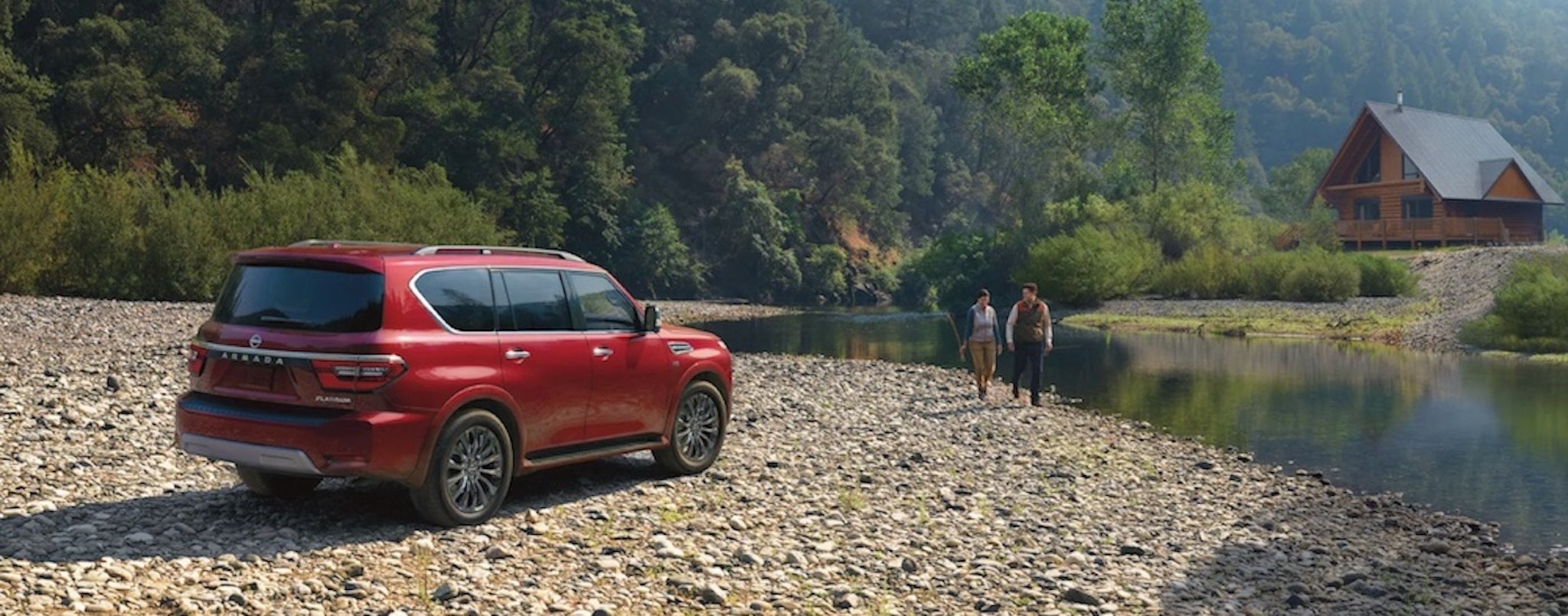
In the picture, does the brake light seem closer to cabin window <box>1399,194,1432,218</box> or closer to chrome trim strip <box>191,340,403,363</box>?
chrome trim strip <box>191,340,403,363</box>

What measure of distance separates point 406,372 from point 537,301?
1.82m

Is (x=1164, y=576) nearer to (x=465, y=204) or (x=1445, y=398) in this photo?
(x=1445, y=398)

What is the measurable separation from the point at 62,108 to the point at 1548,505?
5547 cm

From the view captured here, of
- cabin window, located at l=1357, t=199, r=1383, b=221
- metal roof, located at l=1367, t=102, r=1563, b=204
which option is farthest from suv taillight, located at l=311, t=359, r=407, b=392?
cabin window, located at l=1357, t=199, r=1383, b=221

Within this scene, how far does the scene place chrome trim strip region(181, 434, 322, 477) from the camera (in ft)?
30.6

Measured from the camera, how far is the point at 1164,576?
1091 centimetres

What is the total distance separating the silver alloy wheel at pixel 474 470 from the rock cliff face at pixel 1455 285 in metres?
39.1

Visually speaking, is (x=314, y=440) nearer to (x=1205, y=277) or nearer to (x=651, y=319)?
(x=651, y=319)

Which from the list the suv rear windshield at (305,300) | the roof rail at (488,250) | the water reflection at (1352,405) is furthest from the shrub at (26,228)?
the suv rear windshield at (305,300)

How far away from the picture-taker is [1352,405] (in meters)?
26.4

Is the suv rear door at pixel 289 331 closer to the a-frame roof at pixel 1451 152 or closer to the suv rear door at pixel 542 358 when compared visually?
the suv rear door at pixel 542 358

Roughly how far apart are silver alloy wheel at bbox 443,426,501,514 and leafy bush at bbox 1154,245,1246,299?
53819 mm

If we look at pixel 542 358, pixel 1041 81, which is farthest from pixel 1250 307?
pixel 542 358

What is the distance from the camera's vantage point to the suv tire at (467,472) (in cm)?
982
